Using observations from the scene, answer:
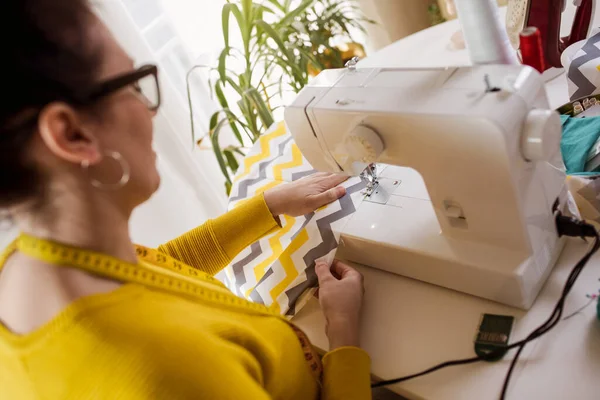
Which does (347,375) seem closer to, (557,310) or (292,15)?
(557,310)

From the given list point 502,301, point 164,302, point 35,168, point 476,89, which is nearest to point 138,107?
point 35,168

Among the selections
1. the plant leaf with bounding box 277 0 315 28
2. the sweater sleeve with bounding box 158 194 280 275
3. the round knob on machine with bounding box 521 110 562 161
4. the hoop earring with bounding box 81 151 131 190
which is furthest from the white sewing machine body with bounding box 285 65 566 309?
the plant leaf with bounding box 277 0 315 28

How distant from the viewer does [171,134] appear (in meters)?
2.05

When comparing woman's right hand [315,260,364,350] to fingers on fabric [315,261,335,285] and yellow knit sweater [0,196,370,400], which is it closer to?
fingers on fabric [315,261,335,285]

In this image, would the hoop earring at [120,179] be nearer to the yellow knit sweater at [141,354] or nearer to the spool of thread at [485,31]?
the yellow knit sweater at [141,354]

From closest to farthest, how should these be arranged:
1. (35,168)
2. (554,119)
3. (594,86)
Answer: (35,168) < (554,119) < (594,86)

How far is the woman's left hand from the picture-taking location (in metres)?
1.12

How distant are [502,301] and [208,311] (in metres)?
0.48

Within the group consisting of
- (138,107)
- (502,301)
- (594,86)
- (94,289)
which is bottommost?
(502,301)

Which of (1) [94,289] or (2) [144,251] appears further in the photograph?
(2) [144,251]

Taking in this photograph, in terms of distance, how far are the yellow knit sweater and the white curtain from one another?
1.38 meters

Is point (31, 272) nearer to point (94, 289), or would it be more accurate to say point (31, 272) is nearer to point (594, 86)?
point (94, 289)

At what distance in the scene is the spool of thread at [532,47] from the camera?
0.76 m

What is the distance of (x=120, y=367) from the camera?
0.59 m
